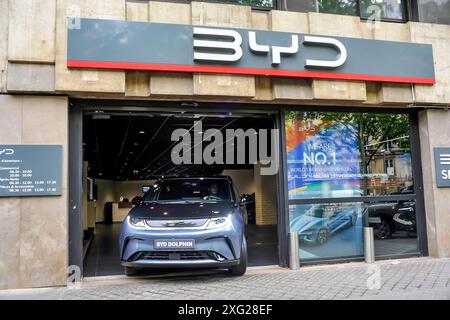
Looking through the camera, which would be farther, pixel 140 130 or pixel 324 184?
pixel 140 130

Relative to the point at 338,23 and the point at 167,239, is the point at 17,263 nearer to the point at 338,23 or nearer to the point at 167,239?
the point at 167,239

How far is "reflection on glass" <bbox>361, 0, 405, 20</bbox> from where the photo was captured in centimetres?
852

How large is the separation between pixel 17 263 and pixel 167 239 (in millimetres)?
2216

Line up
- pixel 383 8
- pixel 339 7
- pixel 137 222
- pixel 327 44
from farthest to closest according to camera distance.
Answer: pixel 383 8, pixel 339 7, pixel 327 44, pixel 137 222

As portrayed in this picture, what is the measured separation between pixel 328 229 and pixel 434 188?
223 cm

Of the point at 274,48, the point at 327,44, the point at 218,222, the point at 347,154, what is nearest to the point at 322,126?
the point at 347,154

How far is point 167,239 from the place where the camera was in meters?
6.27

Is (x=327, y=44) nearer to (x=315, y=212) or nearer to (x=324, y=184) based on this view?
(x=324, y=184)

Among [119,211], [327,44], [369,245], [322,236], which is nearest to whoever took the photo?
[327,44]

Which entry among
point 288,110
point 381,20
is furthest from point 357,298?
point 381,20

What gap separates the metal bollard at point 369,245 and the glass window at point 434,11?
4.39m

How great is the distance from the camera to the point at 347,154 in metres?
8.50

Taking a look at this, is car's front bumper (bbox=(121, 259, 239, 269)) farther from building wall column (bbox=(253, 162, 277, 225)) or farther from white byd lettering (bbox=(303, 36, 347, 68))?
building wall column (bbox=(253, 162, 277, 225))
